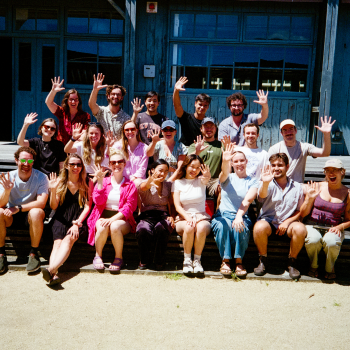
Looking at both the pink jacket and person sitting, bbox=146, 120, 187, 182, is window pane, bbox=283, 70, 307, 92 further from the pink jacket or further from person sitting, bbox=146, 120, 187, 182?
the pink jacket

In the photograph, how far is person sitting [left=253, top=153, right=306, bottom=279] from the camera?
3928 mm

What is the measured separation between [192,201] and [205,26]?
495cm

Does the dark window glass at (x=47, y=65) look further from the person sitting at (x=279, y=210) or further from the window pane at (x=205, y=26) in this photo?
the person sitting at (x=279, y=210)

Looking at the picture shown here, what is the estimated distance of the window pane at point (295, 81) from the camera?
778 cm

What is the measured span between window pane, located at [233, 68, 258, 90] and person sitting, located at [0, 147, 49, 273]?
16.6 feet

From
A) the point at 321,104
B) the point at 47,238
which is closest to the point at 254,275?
the point at 47,238

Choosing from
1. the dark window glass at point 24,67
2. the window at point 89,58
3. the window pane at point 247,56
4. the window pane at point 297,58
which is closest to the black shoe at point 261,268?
the window pane at point 247,56

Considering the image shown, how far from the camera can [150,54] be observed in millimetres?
7660

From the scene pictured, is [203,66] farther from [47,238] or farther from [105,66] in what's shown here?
[47,238]

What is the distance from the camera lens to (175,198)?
4.19 metres

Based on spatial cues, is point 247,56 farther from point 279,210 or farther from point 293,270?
point 293,270

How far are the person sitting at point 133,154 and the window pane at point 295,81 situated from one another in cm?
448

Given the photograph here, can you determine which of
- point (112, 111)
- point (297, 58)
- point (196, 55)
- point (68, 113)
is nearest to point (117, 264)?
point (112, 111)

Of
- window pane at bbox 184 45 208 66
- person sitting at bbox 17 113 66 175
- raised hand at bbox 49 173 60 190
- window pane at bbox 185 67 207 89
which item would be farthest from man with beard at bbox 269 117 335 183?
window pane at bbox 184 45 208 66
